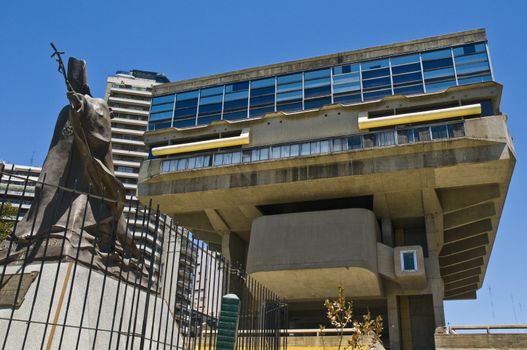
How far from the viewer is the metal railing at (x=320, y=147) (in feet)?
98.7

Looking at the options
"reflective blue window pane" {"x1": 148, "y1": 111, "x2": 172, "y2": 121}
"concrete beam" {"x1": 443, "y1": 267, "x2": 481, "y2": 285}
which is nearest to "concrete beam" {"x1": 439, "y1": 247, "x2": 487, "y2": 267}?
"concrete beam" {"x1": 443, "y1": 267, "x2": 481, "y2": 285}

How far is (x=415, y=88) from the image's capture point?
34156mm

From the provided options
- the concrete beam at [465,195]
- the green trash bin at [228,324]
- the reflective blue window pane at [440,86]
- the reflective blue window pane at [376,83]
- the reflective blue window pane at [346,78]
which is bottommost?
the green trash bin at [228,324]

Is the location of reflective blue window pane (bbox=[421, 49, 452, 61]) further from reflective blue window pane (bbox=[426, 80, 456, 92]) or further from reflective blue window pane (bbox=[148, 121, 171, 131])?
reflective blue window pane (bbox=[148, 121, 171, 131])

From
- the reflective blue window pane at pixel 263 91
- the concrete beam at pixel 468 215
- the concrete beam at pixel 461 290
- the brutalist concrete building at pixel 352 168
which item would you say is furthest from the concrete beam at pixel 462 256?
the reflective blue window pane at pixel 263 91

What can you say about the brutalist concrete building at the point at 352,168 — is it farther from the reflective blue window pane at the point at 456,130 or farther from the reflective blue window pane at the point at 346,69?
the reflective blue window pane at the point at 346,69

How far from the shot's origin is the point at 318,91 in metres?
36.8

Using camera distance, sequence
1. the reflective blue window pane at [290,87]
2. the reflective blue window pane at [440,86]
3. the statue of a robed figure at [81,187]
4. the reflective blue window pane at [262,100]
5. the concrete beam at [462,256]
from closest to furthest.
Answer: the statue of a robed figure at [81,187] → the reflective blue window pane at [440,86] → the reflective blue window pane at [290,87] → the reflective blue window pane at [262,100] → the concrete beam at [462,256]

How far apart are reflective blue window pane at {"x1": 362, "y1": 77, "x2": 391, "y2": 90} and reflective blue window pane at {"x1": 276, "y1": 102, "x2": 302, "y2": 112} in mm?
4946

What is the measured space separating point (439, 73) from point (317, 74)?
874cm

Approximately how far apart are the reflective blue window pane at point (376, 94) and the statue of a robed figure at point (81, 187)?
26.8 m

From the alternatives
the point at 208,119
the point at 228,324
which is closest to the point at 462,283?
the point at 208,119

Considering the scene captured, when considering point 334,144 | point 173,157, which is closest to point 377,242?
point 334,144

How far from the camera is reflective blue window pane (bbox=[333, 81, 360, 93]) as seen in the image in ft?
117
